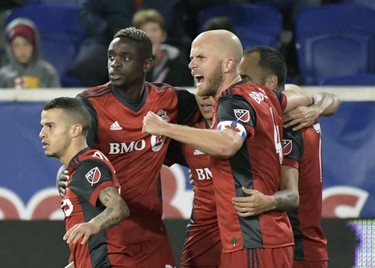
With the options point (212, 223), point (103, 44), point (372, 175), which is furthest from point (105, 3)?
point (212, 223)

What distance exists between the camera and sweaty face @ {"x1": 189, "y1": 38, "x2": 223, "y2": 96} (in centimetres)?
468

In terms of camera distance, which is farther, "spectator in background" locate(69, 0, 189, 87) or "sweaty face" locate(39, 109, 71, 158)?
"spectator in background" locate(69, 0, 189, 87)

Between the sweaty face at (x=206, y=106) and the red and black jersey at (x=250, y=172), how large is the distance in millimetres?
666

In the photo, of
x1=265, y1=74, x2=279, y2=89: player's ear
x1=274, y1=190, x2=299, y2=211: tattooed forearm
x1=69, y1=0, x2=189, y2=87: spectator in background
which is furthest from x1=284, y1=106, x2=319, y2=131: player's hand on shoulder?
x1=69, y1=0, x2=189, y2=87: spectator in background

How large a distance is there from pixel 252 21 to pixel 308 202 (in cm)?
393

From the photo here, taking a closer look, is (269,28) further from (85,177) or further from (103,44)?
(85,177)

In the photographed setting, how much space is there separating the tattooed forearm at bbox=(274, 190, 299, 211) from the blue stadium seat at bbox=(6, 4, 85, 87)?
471 cm

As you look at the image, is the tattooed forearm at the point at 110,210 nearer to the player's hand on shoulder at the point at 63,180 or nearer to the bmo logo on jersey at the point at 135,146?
the player's hand on shoulder at the point at 63,180

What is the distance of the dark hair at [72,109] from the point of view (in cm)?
467

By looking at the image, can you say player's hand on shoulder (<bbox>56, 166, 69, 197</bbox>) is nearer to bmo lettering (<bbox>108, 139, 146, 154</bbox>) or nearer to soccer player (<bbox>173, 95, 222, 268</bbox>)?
bmo lettering (<bbox>108, 139, 146, 154</bbox>)

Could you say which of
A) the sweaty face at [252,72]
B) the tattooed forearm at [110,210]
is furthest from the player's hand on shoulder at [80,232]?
the sweaty face at [252,72]

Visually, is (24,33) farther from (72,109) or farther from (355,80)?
(72,109)

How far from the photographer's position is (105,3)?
8.61 meters

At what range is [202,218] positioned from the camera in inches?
→ 214
